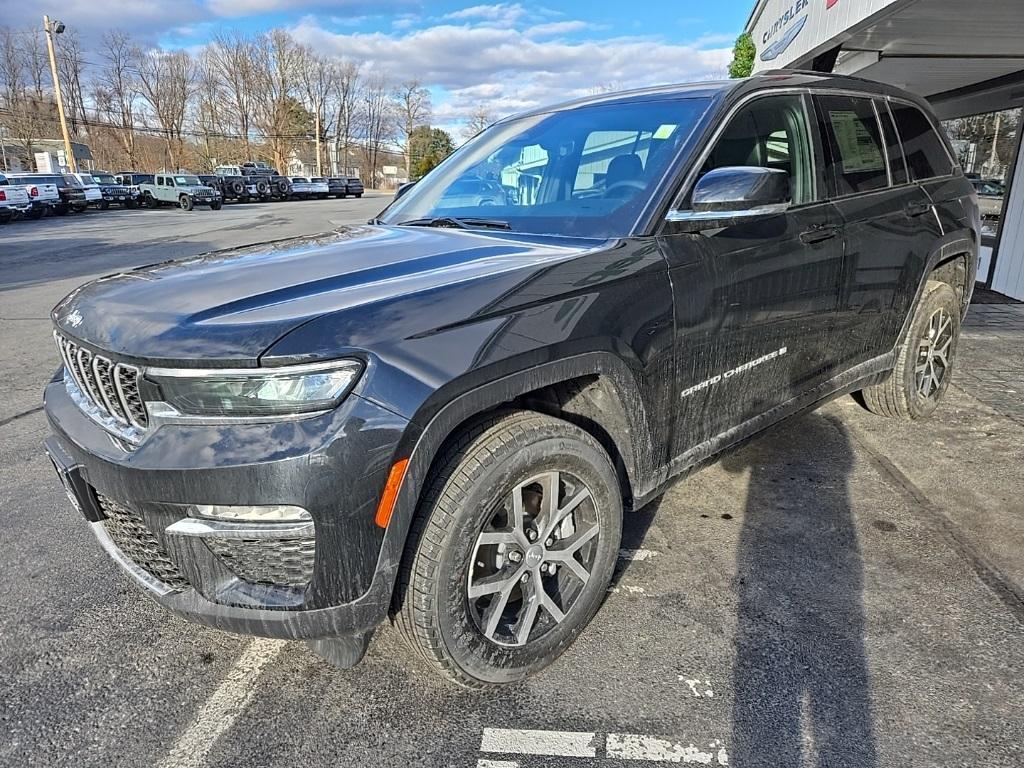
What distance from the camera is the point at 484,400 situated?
1975 mm

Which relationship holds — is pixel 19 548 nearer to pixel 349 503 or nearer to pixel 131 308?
pixel 131 308

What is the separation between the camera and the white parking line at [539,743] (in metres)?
2.01

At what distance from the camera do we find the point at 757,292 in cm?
282

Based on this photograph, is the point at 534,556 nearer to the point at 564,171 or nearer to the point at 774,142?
the point at 564,171

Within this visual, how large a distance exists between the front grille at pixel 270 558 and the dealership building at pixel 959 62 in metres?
7.02

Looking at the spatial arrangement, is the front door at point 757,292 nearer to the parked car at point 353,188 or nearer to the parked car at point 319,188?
the parked car at point 319,188

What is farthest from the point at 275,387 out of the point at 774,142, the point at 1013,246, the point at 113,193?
the point at 113,193

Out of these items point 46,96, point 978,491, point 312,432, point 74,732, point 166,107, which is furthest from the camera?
point 166,107

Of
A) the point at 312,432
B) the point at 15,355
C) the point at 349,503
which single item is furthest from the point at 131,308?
the point at 15,355

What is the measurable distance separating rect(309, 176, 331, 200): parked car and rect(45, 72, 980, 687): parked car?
153 feet

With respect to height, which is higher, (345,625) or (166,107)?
(166,107)

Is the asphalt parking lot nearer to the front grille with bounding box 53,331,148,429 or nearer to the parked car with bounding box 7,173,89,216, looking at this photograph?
the front grille with bounding box 53,331,148,429

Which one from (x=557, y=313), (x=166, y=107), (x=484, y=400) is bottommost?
(x=484, y=400)

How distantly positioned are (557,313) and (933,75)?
11.7m
